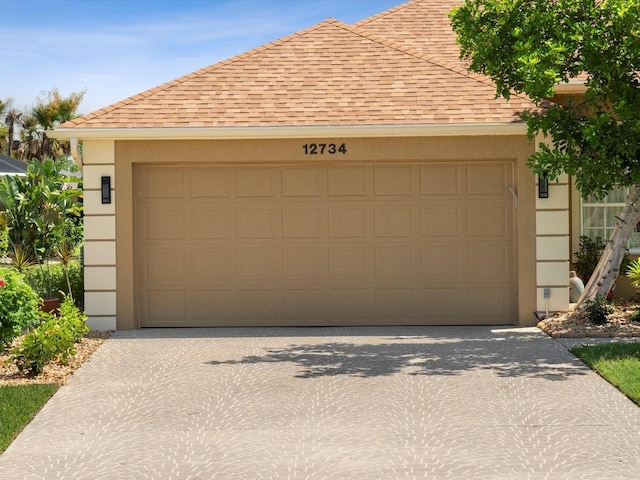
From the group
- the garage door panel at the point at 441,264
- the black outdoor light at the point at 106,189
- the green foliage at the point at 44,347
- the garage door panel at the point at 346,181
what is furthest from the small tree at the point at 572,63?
the green foliage at the point at 44,347

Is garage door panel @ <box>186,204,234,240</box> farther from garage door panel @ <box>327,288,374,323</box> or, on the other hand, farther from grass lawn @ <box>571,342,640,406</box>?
grass lawn @ <box>571,342,640,406</box>

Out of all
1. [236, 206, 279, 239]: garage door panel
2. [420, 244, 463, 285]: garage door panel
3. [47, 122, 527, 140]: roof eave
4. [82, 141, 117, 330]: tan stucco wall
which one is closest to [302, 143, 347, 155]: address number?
[47, 122, 527, 140]: roof eave

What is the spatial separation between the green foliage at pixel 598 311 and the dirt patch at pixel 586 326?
0.21 feet

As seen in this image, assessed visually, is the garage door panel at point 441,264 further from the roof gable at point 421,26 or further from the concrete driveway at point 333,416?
the roof gable at point 421,26

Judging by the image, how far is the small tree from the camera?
36.6ft

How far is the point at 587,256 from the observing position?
15.1m

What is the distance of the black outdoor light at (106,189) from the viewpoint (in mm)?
13453

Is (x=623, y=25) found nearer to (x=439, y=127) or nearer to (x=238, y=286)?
(x=439, y=127)

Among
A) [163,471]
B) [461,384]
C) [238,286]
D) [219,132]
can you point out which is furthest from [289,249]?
[163,471]

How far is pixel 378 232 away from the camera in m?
13.6

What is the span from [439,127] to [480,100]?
1083 mm

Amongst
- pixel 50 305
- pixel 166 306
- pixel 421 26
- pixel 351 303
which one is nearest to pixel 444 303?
pixel 351 303

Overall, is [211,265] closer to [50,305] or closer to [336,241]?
[336,241]

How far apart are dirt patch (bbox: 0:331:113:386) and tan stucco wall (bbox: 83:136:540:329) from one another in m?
1.60
